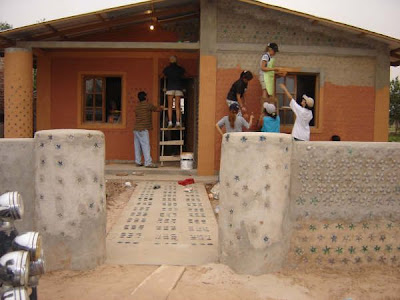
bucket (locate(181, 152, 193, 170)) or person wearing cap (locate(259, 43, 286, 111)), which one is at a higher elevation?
person wearing cap (locate(259, 43, 286, 111))

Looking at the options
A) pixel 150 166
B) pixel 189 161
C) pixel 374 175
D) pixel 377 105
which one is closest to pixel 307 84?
pixel 377 105

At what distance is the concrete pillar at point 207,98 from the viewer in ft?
29.6

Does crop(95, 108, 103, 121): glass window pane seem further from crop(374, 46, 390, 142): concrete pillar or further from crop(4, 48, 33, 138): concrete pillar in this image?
crop(374, 46, 390, 142): concrete pillar

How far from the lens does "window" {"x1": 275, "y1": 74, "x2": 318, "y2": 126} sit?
32.1 feet

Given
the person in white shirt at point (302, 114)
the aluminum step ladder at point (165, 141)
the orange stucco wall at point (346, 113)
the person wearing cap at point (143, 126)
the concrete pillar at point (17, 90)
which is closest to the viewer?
the person in white shirt at point (302, 114)

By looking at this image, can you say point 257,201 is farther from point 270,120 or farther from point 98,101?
point 98,101

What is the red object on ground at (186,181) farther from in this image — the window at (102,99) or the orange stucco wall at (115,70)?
the window at (102,99)

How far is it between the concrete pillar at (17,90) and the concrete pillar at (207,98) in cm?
380

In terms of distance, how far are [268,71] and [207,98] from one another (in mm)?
1441

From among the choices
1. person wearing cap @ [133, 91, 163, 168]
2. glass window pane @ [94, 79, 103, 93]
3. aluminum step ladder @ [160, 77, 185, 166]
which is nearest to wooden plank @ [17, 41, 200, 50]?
person wearing cap @ [133, 91, 163, 168]

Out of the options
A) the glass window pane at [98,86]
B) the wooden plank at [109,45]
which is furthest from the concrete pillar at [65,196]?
the glass window pane at [98,86]

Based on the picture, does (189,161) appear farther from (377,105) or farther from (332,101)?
(377,105)

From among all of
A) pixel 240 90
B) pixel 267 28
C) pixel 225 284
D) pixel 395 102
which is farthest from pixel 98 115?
pixel 395 102

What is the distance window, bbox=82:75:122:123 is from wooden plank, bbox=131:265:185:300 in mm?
7283
